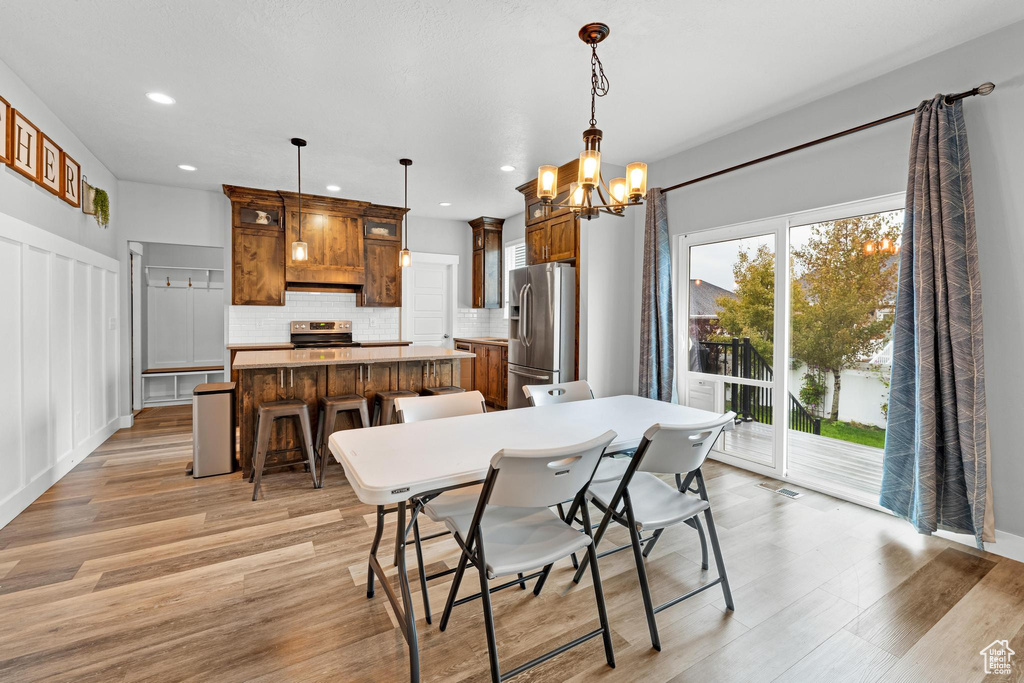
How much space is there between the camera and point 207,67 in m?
2.89

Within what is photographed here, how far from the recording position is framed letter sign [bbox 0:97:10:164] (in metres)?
2.73

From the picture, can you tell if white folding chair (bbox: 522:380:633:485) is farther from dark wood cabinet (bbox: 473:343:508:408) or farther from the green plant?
the green plant

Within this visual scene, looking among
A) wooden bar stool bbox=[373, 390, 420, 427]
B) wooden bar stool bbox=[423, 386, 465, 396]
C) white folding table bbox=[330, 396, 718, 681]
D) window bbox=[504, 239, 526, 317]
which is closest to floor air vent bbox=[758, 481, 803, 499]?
white folding table bbox=[330, 396, 718, 681]

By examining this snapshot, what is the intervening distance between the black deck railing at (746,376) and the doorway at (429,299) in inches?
164

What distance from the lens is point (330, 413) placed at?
3.70 metres

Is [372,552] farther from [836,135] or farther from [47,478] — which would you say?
[836,135]

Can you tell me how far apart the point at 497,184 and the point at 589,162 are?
3.43 meters

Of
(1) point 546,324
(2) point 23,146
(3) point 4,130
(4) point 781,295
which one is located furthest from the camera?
(1) point 546,324

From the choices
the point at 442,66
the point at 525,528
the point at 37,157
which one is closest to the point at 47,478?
the point at 37,157

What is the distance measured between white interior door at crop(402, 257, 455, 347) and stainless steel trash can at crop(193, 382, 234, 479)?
3.40m

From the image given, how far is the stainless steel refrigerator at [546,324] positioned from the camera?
15.3 ft

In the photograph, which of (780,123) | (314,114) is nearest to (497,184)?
(314,114)

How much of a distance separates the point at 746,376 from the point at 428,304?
4.78m

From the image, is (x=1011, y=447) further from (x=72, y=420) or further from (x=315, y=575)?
(x=72, y=420)
